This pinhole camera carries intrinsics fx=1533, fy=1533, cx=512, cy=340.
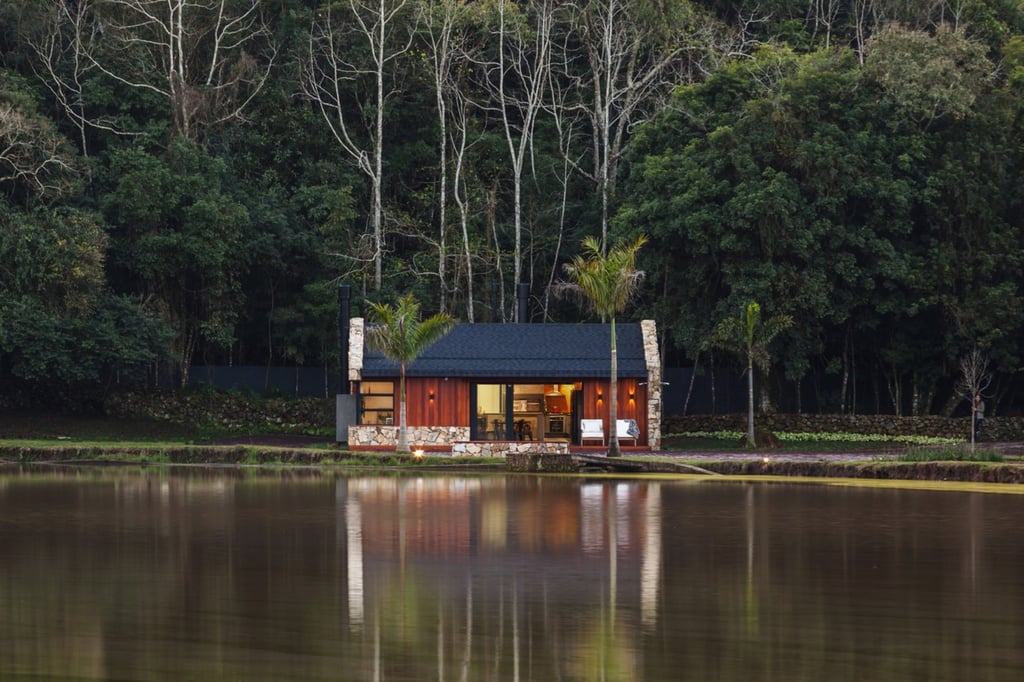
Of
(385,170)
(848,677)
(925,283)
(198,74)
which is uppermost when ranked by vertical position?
(198,74)

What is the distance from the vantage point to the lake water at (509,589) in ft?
41.7

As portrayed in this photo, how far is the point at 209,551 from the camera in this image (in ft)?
63.8

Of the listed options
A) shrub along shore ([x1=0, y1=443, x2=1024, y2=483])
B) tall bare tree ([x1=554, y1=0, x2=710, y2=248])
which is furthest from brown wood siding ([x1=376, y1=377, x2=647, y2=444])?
tall bare tree ([x1=554, y1=0, x2=710, y2=248])

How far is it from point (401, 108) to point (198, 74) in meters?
8.19

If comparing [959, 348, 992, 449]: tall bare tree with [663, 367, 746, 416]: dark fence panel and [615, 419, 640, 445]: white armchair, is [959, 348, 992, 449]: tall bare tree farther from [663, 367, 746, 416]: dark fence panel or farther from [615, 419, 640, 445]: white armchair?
[615, 419, 640, 445]: white armchair

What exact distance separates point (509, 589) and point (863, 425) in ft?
115

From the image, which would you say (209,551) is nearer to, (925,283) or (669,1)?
(925,283)

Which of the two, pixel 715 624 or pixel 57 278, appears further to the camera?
pixel 57 278

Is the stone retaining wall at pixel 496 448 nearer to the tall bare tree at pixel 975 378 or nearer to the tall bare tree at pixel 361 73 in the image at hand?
the tall bare tree at pixel 975 378

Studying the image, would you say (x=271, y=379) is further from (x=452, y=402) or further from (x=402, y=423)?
(x=402, y=423)

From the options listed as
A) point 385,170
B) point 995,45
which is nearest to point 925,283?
point 995,45

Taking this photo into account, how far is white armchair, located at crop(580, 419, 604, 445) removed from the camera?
146 feet

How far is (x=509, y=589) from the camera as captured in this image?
1645 centimetres

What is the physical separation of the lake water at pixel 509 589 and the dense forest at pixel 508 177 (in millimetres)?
22884
